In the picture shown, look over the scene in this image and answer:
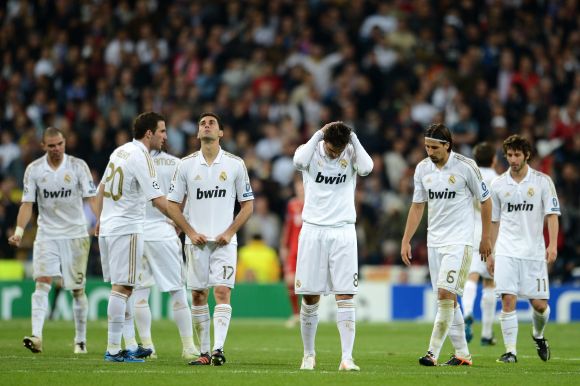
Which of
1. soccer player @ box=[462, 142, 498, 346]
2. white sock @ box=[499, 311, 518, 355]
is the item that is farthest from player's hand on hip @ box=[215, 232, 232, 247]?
soccer player @ box=[462, 142, 498, 346]

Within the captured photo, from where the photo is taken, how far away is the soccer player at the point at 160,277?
14258mm

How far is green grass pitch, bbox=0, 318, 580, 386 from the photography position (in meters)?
11.4

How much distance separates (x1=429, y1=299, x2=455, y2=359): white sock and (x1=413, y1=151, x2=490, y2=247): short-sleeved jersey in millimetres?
678

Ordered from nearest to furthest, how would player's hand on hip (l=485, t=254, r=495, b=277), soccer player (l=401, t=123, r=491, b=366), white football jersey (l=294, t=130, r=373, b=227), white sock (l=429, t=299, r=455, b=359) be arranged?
white football jersey (l=294, t=130, r=373, b=227)
white sock (l=429, t=299, r=455, b=359)
soccer player (l=401, t=123, r=491, b=366)
player's hand on hip (l=485, t=254, r=495, b=277)

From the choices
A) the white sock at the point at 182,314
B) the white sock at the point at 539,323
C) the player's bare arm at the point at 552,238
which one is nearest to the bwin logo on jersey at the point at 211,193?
the white sock at the point at 182,314

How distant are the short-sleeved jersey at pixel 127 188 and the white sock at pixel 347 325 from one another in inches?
99.8

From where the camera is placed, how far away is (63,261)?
15.4 meters

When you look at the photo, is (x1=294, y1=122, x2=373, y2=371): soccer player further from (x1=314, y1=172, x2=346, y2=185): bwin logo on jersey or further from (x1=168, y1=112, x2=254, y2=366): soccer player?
(x1=168, y1=112, x2=254, y2=366): soccer player

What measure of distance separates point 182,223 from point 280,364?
6.64ft

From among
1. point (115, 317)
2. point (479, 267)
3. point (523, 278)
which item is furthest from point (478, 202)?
point (115, 317)

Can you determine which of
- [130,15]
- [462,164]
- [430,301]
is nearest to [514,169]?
[462,164]

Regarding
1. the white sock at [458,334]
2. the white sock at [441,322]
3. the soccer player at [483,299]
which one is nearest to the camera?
the white sock at [441,322]

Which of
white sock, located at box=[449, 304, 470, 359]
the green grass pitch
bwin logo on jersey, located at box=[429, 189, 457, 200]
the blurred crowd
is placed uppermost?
the blurred crowd

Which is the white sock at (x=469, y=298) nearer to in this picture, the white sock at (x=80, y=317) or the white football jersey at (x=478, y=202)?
the white football jersey at (x=478, y=202)
